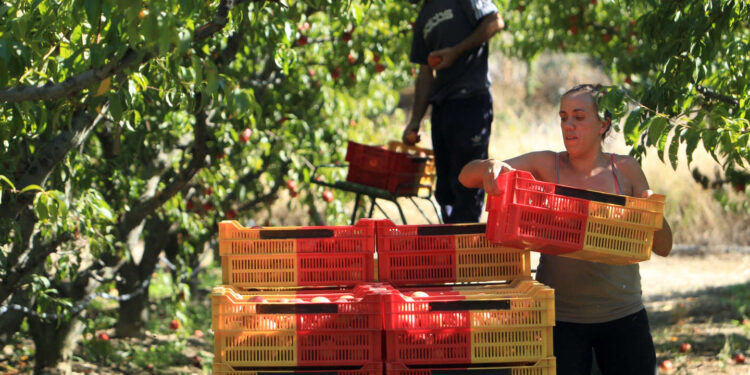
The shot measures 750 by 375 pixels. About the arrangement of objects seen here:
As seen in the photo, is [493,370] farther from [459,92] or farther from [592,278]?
[459,92]

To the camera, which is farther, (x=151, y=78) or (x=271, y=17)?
(x=271, y=17)

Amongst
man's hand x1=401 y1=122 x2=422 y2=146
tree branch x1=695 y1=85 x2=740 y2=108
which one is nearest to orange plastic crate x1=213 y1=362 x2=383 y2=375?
tree branch x1=695 y1=85 x2=740 y2=108

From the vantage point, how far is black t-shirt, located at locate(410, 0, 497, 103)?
17.1 feet

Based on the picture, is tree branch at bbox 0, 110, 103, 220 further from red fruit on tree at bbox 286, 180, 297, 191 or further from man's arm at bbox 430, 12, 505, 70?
red fruit on tree at bbox 286, 180, 297, 191

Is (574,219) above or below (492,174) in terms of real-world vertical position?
below

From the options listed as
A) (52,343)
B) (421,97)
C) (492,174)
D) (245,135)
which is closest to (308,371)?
(492,174)

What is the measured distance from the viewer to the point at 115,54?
8.26 feet

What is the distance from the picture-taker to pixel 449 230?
11.5ft

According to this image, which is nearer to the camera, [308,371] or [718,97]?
[308,371]

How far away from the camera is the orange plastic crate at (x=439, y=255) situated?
3.48m

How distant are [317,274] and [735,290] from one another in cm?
663

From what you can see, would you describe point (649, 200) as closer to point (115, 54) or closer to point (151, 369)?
point (115, 54)

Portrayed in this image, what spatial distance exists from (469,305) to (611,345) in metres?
0.83

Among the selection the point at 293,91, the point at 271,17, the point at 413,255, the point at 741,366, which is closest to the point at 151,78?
the point at 271,17
